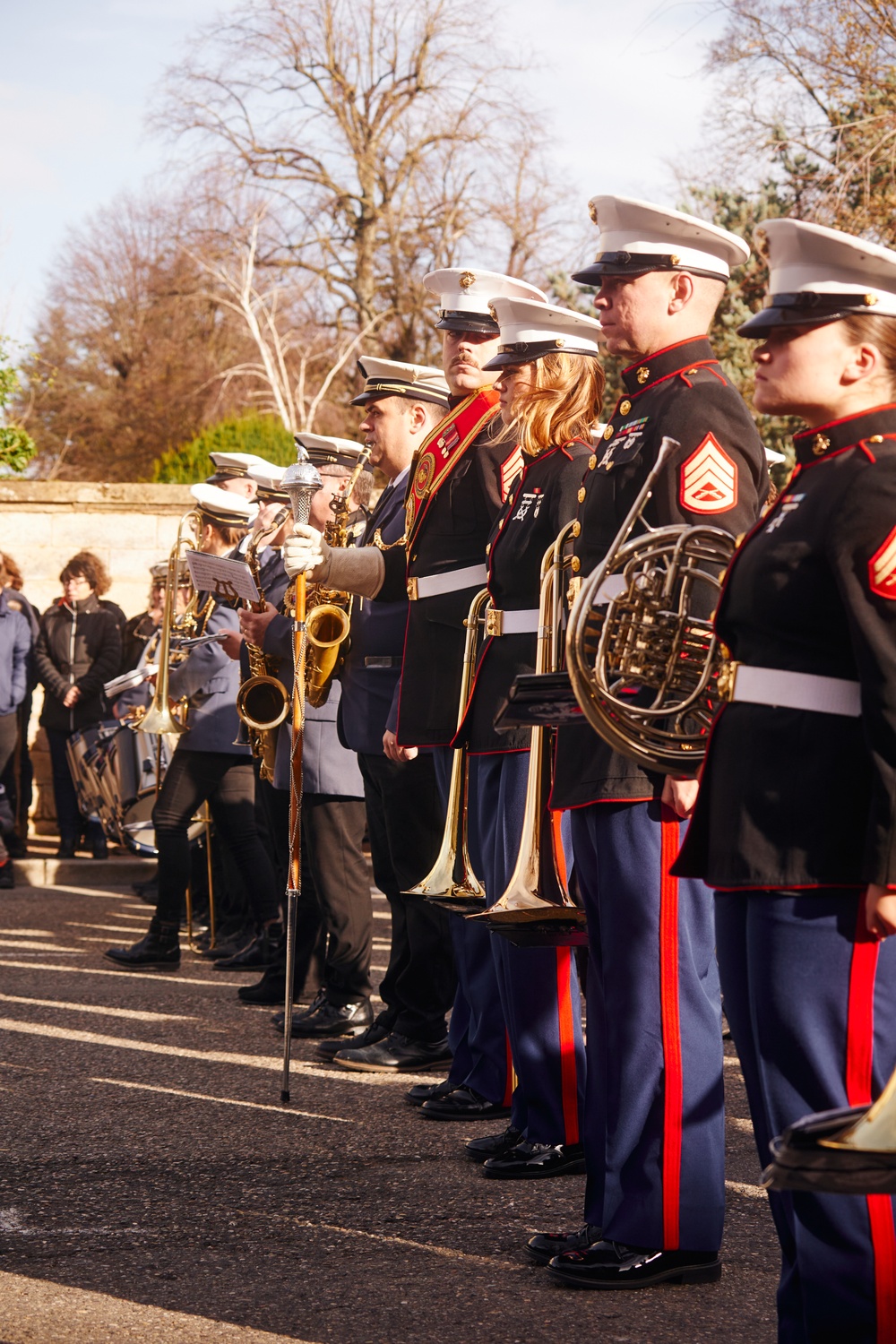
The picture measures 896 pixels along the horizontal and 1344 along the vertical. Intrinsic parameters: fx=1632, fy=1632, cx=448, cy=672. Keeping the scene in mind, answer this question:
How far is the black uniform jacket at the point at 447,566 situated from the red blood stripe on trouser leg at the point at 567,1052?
895mm

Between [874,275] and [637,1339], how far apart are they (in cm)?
197

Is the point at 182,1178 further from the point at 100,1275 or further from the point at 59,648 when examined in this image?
the point at 59,648

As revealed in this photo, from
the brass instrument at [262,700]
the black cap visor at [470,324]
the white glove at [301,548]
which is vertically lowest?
the brass instrument at [262,700]

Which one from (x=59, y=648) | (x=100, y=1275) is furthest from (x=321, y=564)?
(x=59, y=648)

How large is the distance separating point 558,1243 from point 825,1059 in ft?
3.98

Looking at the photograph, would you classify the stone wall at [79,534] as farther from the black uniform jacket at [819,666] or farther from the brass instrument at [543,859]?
the black uniform jacket at [819,666]

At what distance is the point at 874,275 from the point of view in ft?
8.50

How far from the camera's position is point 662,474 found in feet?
10.9

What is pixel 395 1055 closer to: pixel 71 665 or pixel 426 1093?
pixel 426 1093

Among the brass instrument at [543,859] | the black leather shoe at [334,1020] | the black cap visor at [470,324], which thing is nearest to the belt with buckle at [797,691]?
the brass instrument at [543,859]

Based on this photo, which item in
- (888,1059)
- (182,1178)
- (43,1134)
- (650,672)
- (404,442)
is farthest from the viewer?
(404,442)

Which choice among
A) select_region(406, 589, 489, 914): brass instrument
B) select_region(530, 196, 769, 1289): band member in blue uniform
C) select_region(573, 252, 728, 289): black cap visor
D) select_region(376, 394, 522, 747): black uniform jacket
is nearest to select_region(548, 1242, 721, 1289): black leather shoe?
select_region(530, 196, 769, 1289): band member in blue uniform

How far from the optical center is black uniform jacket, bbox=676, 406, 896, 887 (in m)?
2.43

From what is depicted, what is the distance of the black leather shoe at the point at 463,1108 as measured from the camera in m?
4.75
